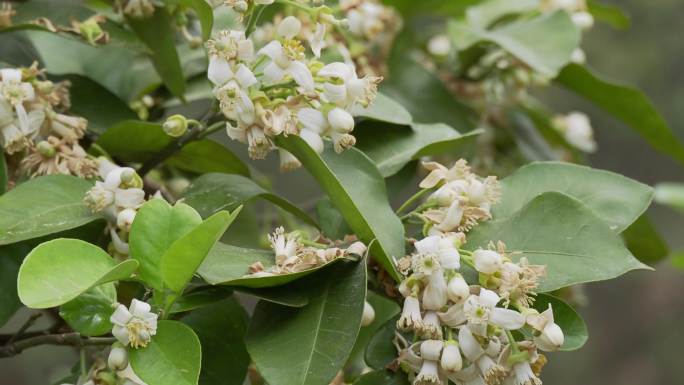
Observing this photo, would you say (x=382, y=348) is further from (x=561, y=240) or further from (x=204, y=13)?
(x=204, y=13)

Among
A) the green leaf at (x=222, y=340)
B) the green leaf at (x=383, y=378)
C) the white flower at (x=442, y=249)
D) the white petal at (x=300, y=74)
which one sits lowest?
the green leaf at (x=383, y=378)

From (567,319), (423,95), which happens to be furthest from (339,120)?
(423,95)

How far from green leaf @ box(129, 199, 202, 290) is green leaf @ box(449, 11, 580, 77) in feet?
1.70

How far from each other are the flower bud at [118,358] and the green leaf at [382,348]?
0.66 feet

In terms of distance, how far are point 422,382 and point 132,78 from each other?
51 centimetres

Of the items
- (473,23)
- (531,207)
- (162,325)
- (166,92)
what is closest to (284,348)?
(162,325)

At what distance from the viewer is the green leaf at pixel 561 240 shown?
2.56 feet

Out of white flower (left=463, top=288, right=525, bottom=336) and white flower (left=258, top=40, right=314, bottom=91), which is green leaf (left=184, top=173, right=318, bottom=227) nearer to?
white flower (left=258, top=40, right=314, bottom=91)

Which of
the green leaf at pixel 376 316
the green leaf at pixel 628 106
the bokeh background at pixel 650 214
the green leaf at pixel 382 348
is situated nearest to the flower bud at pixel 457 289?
the green leaf at pixel 382 348

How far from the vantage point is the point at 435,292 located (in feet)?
2.43

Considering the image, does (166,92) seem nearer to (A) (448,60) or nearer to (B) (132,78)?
(B) (132,78)

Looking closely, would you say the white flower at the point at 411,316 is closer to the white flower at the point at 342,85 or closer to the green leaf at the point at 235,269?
the green leaf at the point at 235,269

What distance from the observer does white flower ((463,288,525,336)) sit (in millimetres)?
718

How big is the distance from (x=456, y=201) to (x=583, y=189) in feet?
0.50
